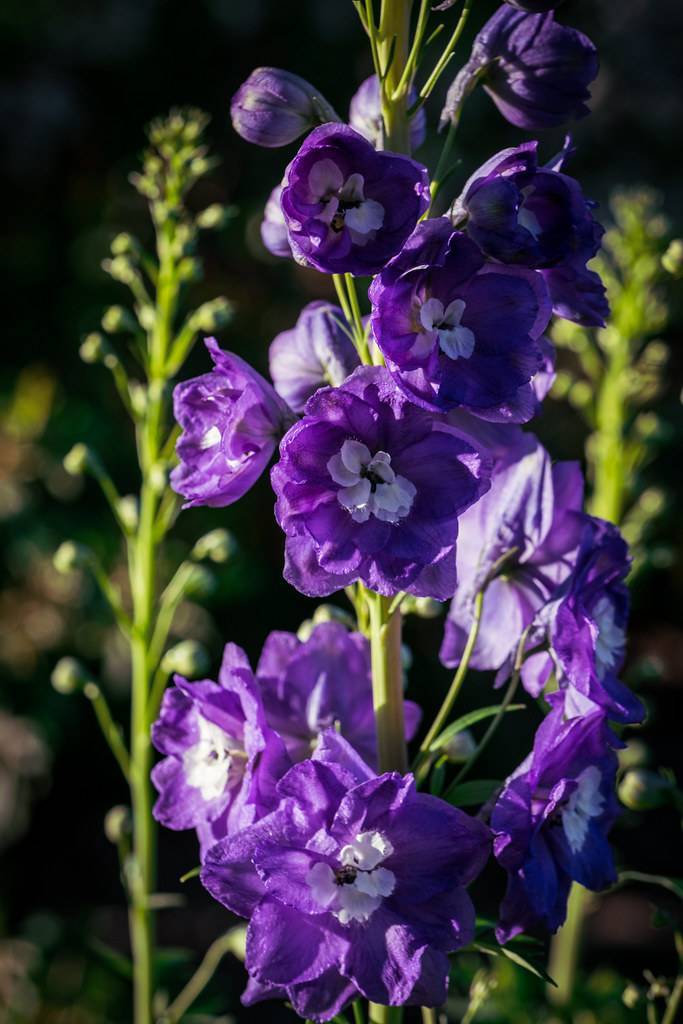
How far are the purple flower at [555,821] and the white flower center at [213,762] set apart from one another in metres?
0.28

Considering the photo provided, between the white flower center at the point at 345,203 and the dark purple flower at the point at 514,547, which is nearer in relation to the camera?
the white flower center at the point at 345,203

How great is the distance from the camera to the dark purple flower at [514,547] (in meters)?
1.15

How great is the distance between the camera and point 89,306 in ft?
13.6

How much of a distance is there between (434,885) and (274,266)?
3.56m

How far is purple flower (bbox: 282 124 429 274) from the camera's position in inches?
38.8

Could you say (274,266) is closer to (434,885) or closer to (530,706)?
(530,706)

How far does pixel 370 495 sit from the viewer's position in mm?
1052

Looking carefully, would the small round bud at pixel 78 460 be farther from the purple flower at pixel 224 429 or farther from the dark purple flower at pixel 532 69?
the dark purple flower at pixel 532 69

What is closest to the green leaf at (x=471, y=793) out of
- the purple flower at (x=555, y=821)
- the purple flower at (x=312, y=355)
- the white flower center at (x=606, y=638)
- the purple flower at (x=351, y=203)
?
the purple flower at (x=555, y=821)

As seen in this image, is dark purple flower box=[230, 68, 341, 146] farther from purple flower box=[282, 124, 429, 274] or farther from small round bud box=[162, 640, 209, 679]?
small round bud box=[162, 640, 209, 679]

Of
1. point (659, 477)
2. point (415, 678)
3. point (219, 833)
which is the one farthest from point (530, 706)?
point (219, 833)

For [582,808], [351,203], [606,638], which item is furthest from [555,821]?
[351,203]

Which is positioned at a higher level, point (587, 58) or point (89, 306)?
point (587, 58)

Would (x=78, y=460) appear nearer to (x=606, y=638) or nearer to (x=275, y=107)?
(x=275, y=107)
